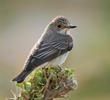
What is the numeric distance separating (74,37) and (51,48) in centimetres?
852

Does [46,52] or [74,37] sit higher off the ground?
[46,52]

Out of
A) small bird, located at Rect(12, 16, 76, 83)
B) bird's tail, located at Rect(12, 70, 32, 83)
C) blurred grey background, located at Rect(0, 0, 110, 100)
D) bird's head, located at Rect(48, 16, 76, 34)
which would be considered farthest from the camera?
blurred grey background, located at Rect(0, 0, 110, 100)

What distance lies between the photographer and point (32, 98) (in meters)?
5.27

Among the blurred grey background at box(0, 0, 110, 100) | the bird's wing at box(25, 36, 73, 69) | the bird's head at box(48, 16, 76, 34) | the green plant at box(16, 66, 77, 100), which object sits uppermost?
the bird's head at box(48, 16, 76, 34)

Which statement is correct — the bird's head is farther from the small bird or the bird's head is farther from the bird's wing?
the bird's wing

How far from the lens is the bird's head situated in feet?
27.0

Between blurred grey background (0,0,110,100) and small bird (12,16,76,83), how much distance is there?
10.1ft

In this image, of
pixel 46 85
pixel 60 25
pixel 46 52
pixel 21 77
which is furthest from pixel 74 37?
pixel 46 85

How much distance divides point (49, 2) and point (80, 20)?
270cm

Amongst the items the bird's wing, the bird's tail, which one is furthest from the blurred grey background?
the bird's tail

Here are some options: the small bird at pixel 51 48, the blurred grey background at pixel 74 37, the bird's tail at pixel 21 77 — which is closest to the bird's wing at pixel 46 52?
the small bird at pixel 51 48

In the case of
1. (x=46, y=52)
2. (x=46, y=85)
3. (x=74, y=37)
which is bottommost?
(x=74, y=37)

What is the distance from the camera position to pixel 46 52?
7.49 m

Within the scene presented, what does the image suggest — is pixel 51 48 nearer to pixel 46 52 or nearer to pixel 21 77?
pixel 46 52
